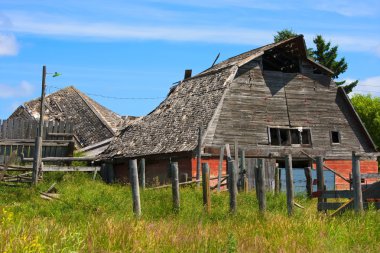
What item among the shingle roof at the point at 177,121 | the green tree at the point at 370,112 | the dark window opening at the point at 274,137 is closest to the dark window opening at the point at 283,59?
the shingle roof at the point at 177,121

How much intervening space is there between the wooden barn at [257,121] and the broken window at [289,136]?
5 cm

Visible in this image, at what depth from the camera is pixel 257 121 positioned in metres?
27.6

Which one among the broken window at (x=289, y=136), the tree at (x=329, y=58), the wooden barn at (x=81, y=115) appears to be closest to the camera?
the broken window at (x=289, y=136)

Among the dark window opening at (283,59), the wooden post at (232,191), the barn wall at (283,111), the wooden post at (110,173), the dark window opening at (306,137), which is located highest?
the dark window opening at (283,59)

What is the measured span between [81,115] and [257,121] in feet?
44.8

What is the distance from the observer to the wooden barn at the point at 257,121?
2645 centimetres

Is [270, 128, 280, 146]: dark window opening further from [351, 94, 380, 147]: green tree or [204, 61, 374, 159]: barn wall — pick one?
[351, 94, 380, 147]: green tree

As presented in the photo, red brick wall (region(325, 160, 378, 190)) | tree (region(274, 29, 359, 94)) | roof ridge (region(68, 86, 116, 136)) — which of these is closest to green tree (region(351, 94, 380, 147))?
tree (region(274, 29, 359, 94))

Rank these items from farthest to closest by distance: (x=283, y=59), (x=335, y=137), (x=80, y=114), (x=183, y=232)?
(x=80, y=114), (x=283, y=59), (x=335, y=137), (x=183, y=232)

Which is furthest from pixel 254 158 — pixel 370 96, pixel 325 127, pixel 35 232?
pixel 370 96

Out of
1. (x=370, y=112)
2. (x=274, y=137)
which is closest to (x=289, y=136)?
(x=274, y=137)

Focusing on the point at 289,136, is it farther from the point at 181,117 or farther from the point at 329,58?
the point at 329,58

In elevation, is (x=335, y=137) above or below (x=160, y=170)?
above

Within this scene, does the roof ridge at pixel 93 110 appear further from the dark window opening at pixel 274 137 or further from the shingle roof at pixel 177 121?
the dark window opening at pixel 274 137
